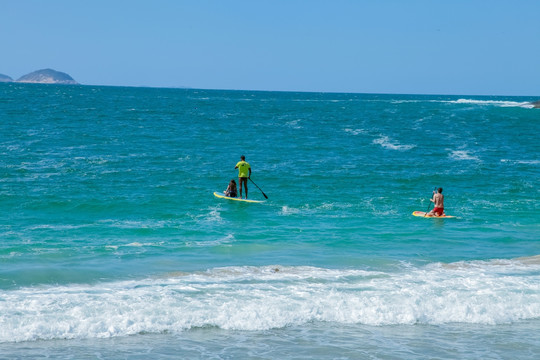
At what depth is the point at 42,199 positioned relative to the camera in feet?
75.3

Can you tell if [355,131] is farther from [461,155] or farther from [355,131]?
[461,155]

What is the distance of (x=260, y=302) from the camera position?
469 inches

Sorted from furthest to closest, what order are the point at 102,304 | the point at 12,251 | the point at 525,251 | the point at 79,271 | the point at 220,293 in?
the point at 525,251 → the point at 12,251 → the point at 79,271 → the point at 220,293 → the point at 102,304

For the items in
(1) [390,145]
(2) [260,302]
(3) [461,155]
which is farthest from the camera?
(1) [390,145]

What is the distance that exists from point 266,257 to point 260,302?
13.4 ft

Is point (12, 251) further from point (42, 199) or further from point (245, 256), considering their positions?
point (42, 199)

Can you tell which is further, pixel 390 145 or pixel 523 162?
pixel 390 145

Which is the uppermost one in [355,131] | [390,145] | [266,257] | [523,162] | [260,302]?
[355,131]

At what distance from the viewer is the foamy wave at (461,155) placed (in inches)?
1471

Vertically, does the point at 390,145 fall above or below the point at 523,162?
above

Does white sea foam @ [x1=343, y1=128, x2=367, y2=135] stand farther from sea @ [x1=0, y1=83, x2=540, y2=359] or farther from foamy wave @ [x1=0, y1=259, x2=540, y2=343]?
foamy wave @ [x1=0, y1=259, x2=540, y2=343]

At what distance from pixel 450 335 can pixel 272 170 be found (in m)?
21.3

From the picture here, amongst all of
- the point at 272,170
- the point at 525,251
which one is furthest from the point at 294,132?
the point at 525,251

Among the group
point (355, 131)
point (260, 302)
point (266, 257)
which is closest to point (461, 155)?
point (355, 131)
